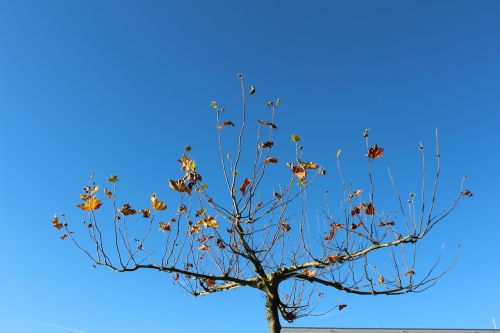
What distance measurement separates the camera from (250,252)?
19.4ft

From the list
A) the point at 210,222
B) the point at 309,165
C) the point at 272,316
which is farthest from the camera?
the point at 272,316

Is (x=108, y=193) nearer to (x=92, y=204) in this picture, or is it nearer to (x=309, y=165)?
(x=92, y=204)

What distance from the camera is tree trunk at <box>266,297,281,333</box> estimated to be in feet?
19.6

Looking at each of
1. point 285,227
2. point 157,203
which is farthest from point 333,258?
point 157,203

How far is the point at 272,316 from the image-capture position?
603 cm

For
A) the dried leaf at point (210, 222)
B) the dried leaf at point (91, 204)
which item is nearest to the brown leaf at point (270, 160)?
the dried leaf at point (210, 222)

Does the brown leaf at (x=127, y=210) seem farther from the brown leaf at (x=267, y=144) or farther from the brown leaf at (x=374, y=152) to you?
the brown leaf at (x=374, y=152)

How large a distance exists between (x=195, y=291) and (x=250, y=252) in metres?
1.70

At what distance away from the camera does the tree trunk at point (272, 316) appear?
598 centimetres

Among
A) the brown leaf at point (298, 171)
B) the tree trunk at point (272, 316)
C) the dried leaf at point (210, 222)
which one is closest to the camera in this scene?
the brown leaf at point (298, 171)

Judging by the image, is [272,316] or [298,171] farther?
[272,316]

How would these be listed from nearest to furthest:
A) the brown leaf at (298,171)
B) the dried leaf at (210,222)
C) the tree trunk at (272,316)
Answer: the brown leaf at (298,171) → the dried leaf at (210,222) → the tree trunk at (272,316)

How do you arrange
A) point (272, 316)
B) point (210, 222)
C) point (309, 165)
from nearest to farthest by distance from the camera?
point (309, 165) < point (210, 222) < point (272, 316)

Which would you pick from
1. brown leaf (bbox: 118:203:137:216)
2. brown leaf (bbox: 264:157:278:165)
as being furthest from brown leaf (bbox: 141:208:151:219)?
brown leaf (bbox: 264:157:278:165)
